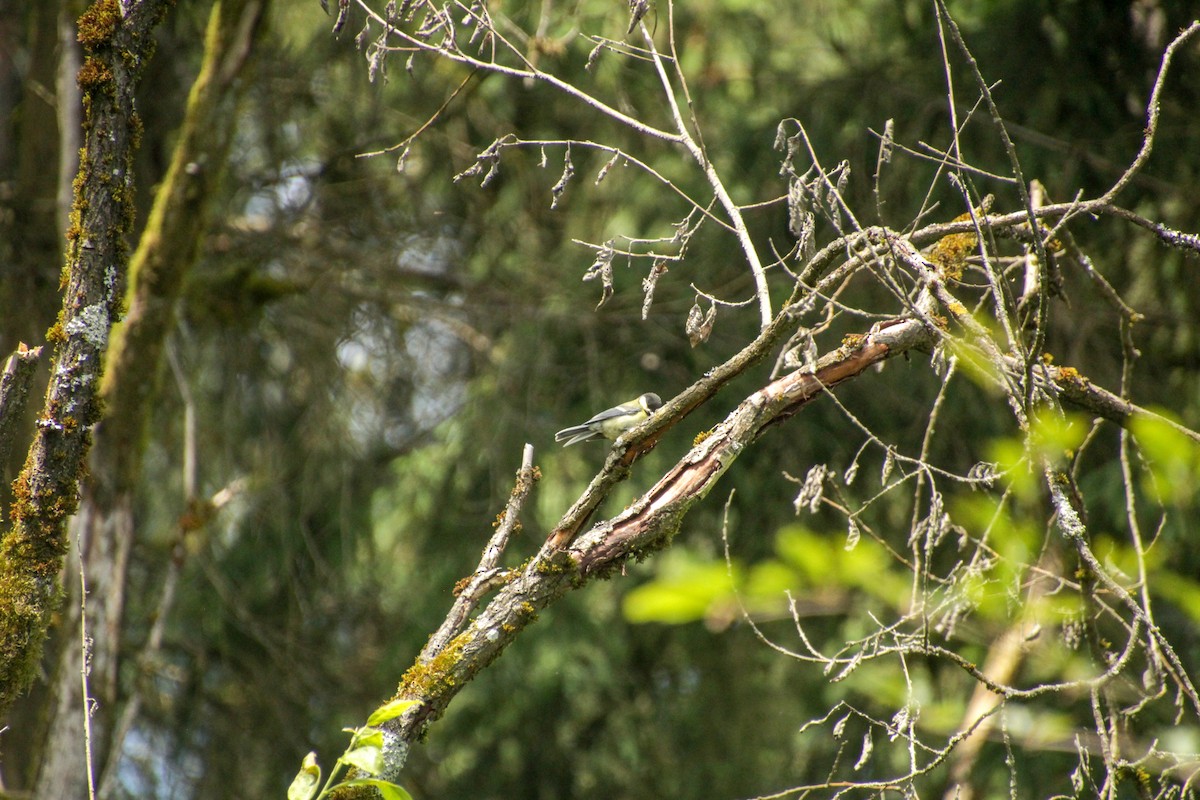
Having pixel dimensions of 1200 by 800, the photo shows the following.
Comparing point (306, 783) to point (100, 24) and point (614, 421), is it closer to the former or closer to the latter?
point (100, 24)

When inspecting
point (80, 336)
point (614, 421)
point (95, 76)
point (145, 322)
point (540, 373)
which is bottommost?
point (540, 373)

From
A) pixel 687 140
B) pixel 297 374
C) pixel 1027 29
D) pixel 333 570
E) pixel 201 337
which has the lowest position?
pixel 333 570

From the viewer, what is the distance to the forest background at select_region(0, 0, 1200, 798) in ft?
16.9

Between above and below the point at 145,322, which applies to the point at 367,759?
below

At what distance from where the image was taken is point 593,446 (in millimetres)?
→ 6469

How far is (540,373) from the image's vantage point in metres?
6.27

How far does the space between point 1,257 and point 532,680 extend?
11.9ft

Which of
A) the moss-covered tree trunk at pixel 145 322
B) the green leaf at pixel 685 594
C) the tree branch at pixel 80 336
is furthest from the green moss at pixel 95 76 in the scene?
the green leaf at pixel 685 594

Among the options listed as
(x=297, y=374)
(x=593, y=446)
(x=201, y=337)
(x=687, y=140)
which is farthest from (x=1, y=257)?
(x=687, y=140)

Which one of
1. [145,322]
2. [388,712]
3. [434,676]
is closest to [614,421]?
[145,322]

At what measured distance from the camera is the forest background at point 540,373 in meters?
5.14

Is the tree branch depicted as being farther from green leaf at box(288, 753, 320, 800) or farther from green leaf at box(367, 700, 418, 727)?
green leaf at box(367, 700, 418, 727)

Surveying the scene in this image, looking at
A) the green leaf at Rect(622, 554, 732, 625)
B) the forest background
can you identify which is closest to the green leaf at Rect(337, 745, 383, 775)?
the green leaf at Rect(622, 554, 732, 625)

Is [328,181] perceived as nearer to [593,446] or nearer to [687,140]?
[593,446]
